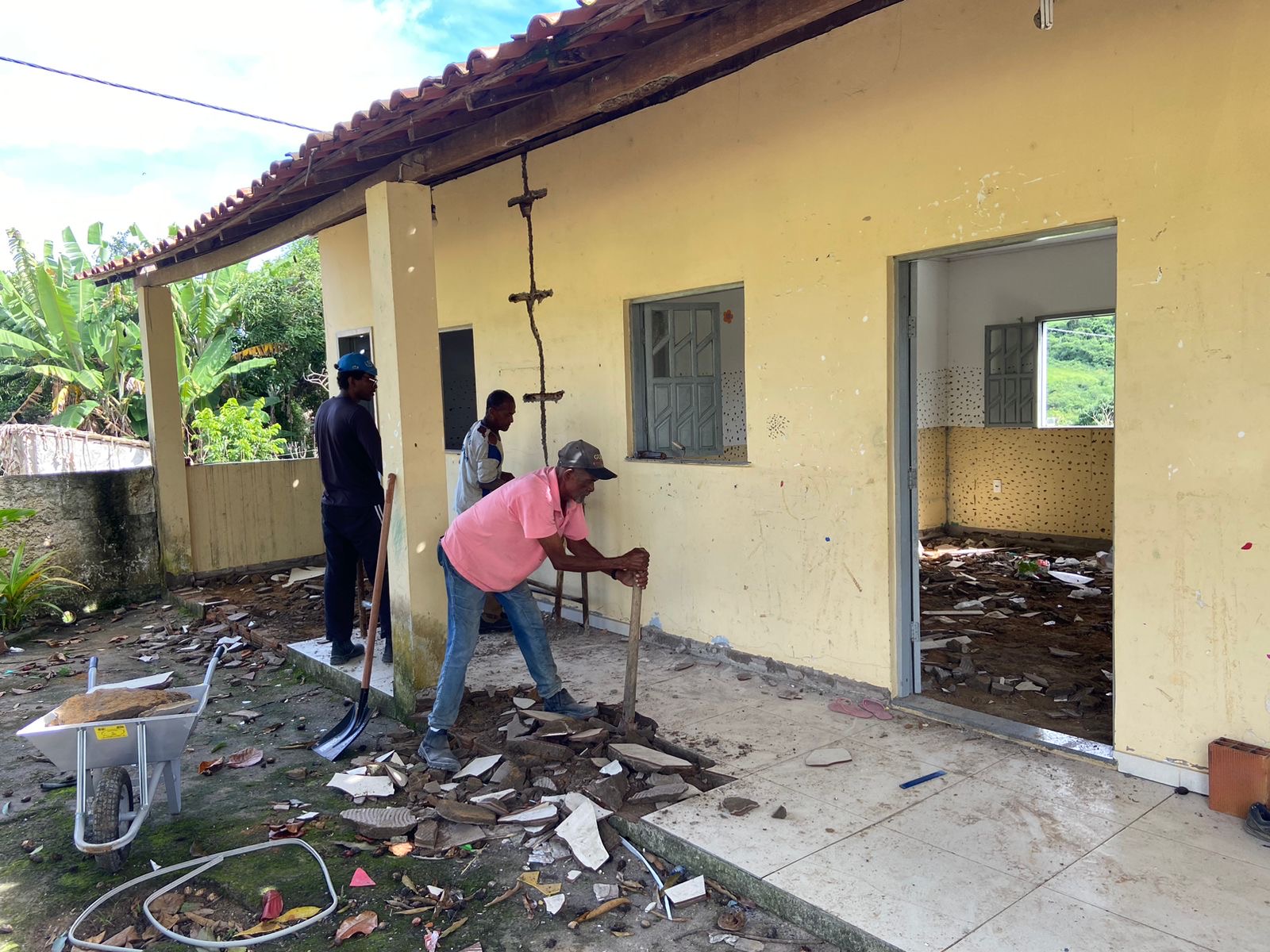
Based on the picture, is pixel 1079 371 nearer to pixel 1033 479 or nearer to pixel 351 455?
pixel 1033 479

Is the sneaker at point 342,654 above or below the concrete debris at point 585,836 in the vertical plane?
above

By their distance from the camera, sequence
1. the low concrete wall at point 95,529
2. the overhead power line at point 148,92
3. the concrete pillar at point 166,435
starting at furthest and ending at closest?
the concrete pillar at point 166,435, the overhead power line at point 148,92, the low concrete wall at point 95,529

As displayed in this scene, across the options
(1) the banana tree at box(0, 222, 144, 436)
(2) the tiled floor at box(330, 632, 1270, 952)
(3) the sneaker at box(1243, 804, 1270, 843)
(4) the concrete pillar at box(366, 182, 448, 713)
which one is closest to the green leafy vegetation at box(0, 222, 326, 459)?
(1) the banana tree at box(0, 222, 144, 436)

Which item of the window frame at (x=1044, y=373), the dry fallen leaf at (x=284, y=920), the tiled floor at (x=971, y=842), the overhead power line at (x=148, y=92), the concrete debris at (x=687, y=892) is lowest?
the dry fallen leaf at (x=284, y=920)

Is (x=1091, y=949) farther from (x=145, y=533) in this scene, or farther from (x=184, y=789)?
(x=145, y=533)

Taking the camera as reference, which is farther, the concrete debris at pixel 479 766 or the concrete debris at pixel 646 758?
the concrete debris at pixel 479 766

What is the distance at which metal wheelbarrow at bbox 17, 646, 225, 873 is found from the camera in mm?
3547

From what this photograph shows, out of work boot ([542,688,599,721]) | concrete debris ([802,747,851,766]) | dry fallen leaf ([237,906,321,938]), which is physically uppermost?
work boot ([542,688,599,721])

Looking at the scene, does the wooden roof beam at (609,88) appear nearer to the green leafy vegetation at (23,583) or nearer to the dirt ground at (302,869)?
the dirt ground at (302,869)

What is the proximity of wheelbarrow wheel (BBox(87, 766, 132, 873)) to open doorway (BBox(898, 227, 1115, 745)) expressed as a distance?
5102mm

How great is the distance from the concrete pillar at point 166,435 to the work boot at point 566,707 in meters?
6.37

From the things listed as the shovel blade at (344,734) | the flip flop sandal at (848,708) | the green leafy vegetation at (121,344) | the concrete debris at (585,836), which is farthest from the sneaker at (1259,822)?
the green leafy vegetation at (121,344)

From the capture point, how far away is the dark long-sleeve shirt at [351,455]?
6.11 meters

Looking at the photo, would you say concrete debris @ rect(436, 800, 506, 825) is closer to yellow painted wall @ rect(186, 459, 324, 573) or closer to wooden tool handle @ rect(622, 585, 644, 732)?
wooden tool handle @ rect(622, 585, 644, 732)
